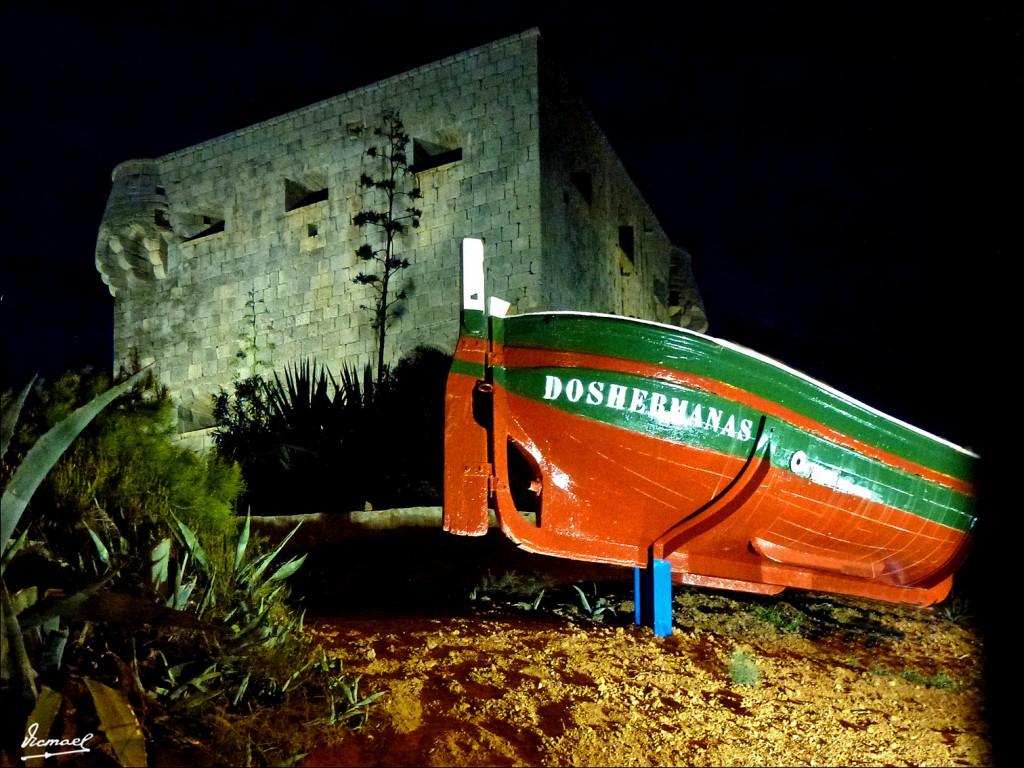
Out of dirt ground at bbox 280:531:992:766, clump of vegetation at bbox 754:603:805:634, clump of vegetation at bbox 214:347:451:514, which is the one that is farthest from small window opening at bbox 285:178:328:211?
clump of vegetation at bbox 754:603:805:634

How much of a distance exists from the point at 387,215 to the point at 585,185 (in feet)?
10.0

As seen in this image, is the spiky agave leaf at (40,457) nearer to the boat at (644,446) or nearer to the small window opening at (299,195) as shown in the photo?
the boat at (644,446)

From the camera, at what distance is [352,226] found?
1284 centimetres

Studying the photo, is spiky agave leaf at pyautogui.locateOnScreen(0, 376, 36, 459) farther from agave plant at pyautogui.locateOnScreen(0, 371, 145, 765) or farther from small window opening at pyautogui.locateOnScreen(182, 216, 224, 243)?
small window opening at pyautogui.locateOnScreen(182, 216, 224, 243)

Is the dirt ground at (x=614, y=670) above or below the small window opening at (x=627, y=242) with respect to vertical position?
below

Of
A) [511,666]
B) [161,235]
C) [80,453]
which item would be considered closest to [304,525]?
[80,453]

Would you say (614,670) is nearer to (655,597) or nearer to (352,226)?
(655,597)

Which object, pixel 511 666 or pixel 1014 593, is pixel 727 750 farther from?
pixel 1014 593

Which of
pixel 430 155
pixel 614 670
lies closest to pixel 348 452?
pixel 614 670

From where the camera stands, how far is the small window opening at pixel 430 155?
12.2 m

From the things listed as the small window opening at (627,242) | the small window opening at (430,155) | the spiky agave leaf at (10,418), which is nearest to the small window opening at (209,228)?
the small window opening at (430,155)

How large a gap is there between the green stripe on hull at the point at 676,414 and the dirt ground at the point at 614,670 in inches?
41.4

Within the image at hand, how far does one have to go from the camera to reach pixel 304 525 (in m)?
6.67

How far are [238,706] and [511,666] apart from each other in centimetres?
130
